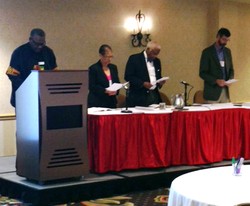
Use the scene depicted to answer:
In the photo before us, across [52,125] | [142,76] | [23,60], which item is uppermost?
[23,60]

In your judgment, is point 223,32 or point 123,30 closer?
point 223,32

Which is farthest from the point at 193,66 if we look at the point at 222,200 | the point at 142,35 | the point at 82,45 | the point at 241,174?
the point at 222,200

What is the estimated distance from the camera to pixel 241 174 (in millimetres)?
3041

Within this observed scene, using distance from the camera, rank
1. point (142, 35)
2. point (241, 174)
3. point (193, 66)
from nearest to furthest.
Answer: point (241, 174)
point (142, 35)
point (193, 66)

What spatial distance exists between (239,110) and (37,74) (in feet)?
8.16

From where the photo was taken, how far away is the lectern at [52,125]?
4242 mm

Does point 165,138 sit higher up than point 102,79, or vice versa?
point 102,79

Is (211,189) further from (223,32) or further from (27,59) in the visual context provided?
(223,32)

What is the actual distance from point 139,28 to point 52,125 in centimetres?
370

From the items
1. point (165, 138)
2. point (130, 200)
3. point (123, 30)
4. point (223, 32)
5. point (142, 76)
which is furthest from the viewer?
point (123, 30)

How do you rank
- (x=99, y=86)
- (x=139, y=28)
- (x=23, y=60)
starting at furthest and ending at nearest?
(x=139, y=28) < (x=99, y=86) < (x=23, y=60)

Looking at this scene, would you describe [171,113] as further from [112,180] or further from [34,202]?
[34,202]

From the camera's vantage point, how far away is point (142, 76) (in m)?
5.91

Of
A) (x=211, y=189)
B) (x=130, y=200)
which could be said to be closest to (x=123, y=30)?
(x=130, y=200)
